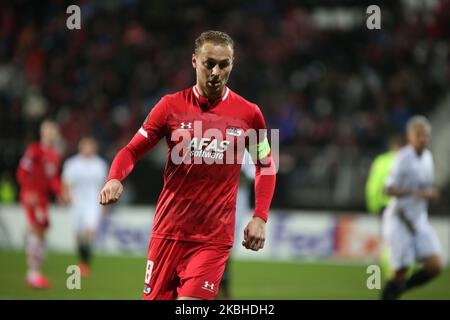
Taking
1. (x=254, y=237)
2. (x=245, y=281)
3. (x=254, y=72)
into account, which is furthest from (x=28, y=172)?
(x=254, y=72)

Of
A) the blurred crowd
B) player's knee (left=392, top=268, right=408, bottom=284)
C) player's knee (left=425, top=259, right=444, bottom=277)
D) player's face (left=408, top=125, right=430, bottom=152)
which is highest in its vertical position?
the blurred crowd

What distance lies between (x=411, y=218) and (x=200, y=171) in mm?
5474

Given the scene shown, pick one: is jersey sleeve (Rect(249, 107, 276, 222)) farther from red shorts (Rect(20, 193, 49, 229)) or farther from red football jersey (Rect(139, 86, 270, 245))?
red shorts (Rect(20, 193, 49, 229))

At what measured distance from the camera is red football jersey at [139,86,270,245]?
19.1ft

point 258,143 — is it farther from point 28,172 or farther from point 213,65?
point 28,172

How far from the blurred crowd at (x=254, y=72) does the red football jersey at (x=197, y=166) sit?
1210cm

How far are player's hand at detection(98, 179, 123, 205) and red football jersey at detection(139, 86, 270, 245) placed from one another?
56 cm

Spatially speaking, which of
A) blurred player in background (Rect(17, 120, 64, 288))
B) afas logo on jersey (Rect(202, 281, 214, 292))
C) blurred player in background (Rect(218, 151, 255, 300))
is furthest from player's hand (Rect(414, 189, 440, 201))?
blurred player in background (Rect(17, 120, 64, 288))

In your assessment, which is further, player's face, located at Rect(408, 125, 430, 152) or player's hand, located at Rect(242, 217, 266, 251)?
player's face, located at Rect(408, 125, 430, 152)

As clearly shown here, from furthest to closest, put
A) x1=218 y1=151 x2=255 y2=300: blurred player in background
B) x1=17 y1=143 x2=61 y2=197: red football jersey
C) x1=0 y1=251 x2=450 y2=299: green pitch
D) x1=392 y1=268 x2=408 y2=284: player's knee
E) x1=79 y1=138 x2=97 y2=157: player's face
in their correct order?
x1=79 y1=138 x2=97 y2=157: player's face, x1=17 y1=143 x2=61 y2=197: red football jersey, x1=0 y1=251 x2=450 y2=299: green pitch, x1=218 y1=151 x2=255 y2=300: blurred player in background, x1=392 y1=268 x2=408 y2=284: player's knee

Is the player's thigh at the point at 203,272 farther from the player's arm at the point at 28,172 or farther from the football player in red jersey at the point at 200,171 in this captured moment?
the player's arm at the point at 28,172

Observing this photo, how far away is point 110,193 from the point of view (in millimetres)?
5328

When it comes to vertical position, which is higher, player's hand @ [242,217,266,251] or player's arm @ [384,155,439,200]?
player's arm @ [384,155,439,200]

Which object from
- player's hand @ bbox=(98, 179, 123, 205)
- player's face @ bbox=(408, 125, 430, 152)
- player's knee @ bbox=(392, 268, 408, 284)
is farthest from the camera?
player's face @ bbox=(408, 125, 430, 152)
